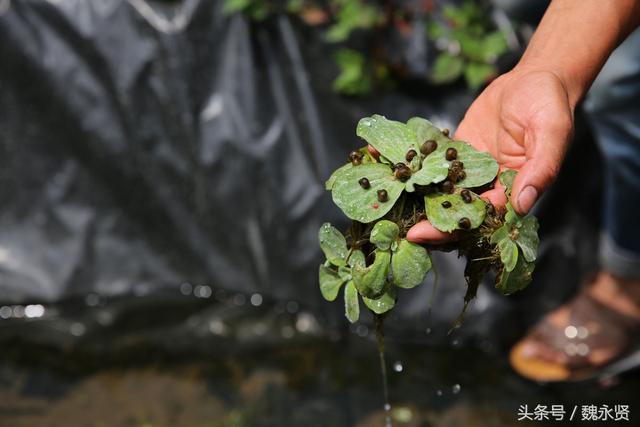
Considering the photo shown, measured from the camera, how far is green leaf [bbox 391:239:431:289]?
1.25m

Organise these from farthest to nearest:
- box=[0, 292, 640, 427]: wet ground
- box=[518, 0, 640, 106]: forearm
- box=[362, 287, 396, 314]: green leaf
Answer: box=[0, 292, 640, 427]: wet ground < box=[518, 0, 640, 106]: forearm < box=[362, 287, 396, 314]: green leaf

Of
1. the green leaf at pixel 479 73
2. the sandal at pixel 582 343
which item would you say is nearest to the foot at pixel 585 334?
the sandal at pixel 582 343

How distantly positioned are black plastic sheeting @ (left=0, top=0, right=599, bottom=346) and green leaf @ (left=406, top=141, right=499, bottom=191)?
1.07 m

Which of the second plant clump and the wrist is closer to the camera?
the second plant clump

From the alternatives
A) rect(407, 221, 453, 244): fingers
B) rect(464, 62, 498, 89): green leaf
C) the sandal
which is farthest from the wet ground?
rect(407, 221, 453, 244): fingers

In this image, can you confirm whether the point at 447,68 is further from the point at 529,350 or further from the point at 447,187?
the point at 447,187

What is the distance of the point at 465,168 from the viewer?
1.30 m

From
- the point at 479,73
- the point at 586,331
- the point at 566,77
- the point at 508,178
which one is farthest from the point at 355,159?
the point at 586,331

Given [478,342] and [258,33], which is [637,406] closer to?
[478,342]

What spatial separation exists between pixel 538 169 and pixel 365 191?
0.99 feet

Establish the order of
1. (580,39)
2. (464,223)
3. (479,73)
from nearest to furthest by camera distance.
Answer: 1. (464,223)
2. (580,39)
3. (479,73)

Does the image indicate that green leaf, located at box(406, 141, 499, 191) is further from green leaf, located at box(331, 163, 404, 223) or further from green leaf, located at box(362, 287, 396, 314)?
green leaf, located at box(362, 287, 396, 314)

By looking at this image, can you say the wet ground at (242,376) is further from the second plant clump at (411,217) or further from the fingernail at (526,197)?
the fingernail at (526,197)

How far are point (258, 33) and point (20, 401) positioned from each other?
1.40m
